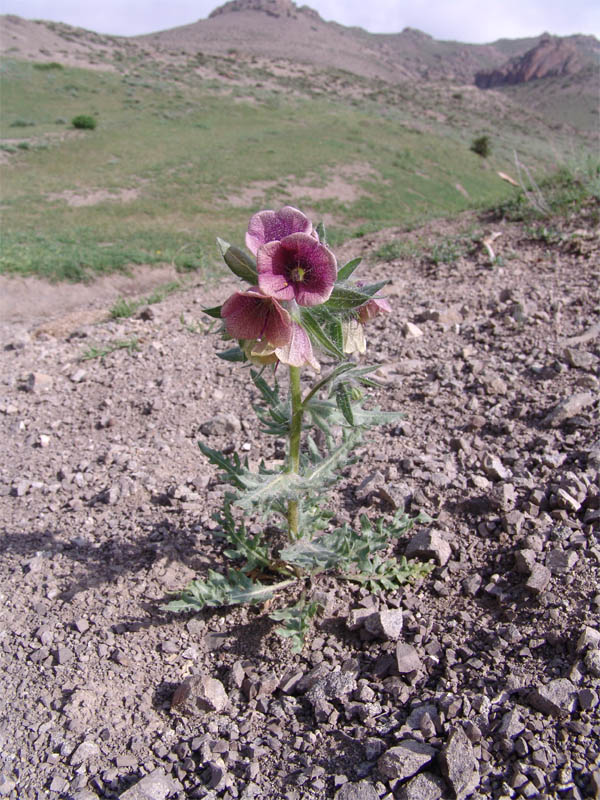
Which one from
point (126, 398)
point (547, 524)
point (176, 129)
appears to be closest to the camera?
point (547, 524)

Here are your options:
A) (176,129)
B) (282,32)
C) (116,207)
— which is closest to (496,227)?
(116,207)

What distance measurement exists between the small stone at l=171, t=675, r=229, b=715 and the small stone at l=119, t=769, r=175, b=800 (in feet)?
0.81

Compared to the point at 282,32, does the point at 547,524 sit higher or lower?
lower

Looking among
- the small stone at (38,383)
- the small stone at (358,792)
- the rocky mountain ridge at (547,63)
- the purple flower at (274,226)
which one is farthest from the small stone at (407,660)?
the rocky mountain ridge at (547,63)

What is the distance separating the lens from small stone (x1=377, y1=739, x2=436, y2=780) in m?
1.58

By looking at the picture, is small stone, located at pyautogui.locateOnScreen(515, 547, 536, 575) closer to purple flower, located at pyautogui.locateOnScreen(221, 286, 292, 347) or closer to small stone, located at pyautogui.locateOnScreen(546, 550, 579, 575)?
small stone, located at pyautogui.locateOnScreen(546, 550, 579, 575)

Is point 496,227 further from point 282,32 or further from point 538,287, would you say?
point 282,32

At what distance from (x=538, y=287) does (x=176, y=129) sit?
22.5 m

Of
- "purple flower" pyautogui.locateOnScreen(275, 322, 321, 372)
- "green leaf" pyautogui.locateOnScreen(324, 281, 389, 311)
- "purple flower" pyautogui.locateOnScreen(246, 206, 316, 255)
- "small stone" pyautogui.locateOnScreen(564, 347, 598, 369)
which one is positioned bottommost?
"small stone" pyautogui.locateOnScreen(564, 347, 598, 369)

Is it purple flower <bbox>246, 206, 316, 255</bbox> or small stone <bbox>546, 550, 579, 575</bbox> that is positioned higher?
purple flower <bbox>246, 206, 316, 255</bbox>

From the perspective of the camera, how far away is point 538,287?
4426 millimetres

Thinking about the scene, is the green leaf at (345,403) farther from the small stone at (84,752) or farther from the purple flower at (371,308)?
the small stone at (84,752)

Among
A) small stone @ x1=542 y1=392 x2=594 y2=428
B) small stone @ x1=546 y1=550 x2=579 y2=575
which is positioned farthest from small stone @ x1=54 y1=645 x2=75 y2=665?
small stone @ x1=542 y1=392 x2=594 y2=428

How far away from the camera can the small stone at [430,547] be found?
2.41m
